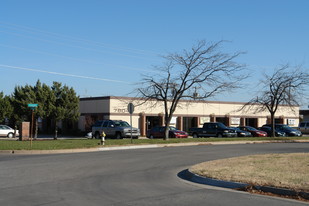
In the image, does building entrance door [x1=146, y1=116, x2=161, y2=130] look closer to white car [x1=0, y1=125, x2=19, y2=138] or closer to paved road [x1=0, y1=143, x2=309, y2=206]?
white car [x1=0, y1=125, x2=19, y2=138]

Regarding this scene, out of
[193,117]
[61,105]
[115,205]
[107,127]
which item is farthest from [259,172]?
[193,117]

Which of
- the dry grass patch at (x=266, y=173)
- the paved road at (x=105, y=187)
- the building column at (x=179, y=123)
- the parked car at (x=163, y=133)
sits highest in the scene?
the building column at (x=179, y=123)

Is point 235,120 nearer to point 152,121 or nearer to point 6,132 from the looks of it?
point 152,121

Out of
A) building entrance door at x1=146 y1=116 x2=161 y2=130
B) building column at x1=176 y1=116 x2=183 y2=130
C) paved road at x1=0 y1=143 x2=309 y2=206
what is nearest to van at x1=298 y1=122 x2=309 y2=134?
building column at x1=176 y1=116 x2=183 y2=130

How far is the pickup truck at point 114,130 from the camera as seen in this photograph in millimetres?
34375

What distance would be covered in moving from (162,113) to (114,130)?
17.2m

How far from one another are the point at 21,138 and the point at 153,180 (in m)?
24.0

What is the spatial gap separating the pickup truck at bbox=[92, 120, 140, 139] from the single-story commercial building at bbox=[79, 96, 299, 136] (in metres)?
6.20

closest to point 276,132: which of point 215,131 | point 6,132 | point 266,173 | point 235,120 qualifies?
point 215,131

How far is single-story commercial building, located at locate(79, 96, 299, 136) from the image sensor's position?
157 feet

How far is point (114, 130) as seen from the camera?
3472 cm

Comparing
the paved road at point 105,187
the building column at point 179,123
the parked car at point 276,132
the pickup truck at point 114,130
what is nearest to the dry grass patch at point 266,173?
the paved road at point 105,187

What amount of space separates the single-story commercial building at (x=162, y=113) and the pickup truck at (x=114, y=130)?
6201mm

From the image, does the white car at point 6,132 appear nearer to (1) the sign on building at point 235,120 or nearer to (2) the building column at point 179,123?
(2) the building column at point 179,123
